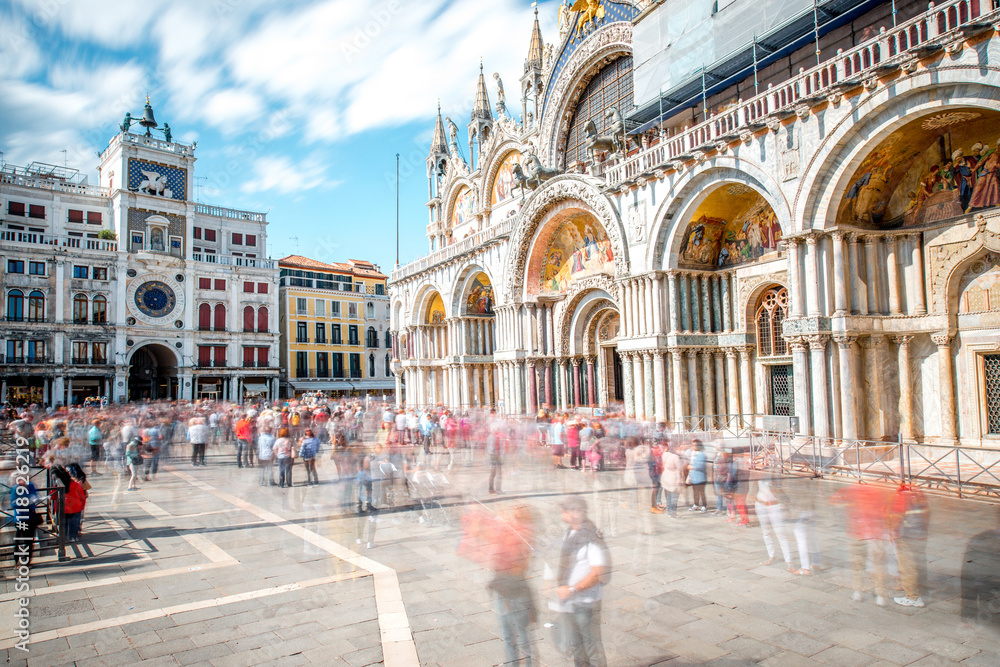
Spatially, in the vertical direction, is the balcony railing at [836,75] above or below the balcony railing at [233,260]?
below

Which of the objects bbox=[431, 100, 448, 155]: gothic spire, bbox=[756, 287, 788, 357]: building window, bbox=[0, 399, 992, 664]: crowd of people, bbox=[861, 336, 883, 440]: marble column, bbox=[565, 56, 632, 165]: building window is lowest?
bbox=[0, 399, 992, 664]: crowd of people

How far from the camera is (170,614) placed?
721 centimetres

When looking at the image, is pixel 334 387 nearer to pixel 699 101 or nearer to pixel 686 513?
pixel 699 101

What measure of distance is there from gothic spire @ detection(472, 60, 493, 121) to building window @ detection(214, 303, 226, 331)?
27.2 m

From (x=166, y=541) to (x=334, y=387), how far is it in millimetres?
48069

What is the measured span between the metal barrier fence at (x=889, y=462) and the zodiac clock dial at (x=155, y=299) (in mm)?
46622

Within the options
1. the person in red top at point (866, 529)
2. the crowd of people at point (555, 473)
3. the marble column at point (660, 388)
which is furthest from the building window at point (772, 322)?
the person in red top at point (866, 529)

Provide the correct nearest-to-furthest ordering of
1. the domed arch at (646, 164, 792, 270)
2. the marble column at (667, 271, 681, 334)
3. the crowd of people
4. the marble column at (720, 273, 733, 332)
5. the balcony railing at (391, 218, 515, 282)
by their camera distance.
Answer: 1. the crowd of people
2. the domed arch at (646, 164, 792, 270)
3. the marble column at (667, 271, 681, 334)
4. the marble column at (720, 273, 733, 332)
5. the balcony railing at (391, 218, 515, 282)

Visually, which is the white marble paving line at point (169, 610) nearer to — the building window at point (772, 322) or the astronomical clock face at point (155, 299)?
the building window at point (772, 322)

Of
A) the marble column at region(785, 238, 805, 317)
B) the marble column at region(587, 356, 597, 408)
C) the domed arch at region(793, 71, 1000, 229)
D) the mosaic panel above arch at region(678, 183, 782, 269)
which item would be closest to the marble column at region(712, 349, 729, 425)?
the mosaic panel above arch at region(678, 183, 782, 269)

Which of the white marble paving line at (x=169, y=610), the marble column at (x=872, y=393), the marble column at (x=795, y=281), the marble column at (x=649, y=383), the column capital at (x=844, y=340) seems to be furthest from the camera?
the marble column at (x=649, y=383)

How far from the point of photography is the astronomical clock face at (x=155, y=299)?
48719 millimetres

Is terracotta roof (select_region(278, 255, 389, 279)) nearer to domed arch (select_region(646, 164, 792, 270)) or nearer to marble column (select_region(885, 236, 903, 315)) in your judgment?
domed arch (select_region(646, 164, 792, 270))

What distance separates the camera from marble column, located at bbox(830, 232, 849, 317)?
48.5ft
